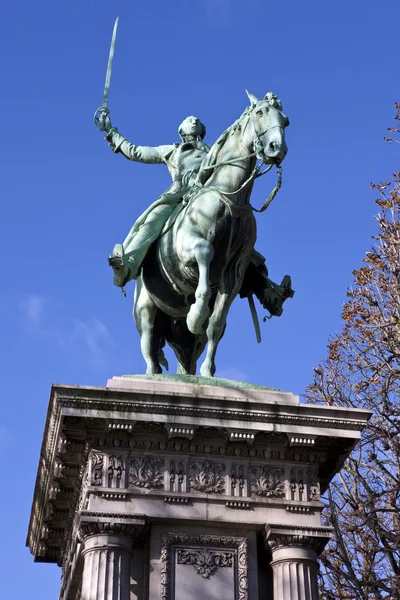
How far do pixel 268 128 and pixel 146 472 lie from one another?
16.0 feet

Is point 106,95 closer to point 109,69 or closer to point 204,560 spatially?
point 109,69

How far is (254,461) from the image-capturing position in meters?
14.5

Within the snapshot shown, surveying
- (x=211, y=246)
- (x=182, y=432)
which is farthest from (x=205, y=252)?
(x=182, y=432)

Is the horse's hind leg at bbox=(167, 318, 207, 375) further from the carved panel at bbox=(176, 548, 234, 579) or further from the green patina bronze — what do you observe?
the carved panel at bbox=(176, 548, 234, 579)

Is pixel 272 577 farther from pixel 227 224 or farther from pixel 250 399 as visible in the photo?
pixel 227 224

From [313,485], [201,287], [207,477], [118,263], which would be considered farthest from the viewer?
[118,263]

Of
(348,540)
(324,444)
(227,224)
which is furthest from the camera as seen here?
(348,540)

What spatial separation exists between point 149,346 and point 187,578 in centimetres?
387

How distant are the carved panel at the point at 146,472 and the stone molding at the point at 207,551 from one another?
25.5 inches

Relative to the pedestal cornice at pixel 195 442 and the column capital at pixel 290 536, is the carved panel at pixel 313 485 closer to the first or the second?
the pedestal cornice at pixel 195 442

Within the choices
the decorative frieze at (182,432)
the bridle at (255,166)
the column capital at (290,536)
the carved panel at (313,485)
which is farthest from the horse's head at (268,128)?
the column capital at (290,536)

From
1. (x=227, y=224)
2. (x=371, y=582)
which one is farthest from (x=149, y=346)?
(x=371, y=582)

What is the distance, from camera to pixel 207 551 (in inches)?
550

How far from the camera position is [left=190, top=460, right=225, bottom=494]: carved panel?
46.5 feet
